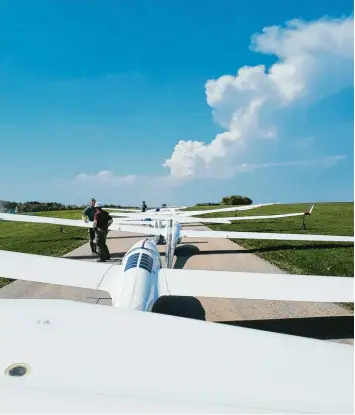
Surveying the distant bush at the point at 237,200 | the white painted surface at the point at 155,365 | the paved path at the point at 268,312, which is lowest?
the paved path at the point at 268,312

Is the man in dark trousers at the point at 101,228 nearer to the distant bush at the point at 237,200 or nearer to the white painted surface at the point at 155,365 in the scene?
the white painted surface at the point at 155,365

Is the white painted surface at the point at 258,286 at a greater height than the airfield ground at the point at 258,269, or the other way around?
the white painted surface at the point at 258,286

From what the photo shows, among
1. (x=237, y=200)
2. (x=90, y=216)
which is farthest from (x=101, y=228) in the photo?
(x=237, y=200)

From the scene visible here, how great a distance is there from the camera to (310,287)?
23.3ft

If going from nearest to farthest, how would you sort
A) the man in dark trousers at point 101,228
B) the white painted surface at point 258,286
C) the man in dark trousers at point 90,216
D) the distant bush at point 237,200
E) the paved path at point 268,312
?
the white painted surface at point 258,286, the paved path at point 268,312, the man in dark trousers at point 101,228, the man in dark trousers at point 90,216, the distant bush at point 237,200

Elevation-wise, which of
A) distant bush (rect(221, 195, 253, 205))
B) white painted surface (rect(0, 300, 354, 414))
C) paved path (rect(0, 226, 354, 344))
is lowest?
paved path (rect(0, 226, 354, 344))

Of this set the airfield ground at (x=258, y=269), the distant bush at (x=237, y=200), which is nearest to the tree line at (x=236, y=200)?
the distant bush at (x=237, y=200)

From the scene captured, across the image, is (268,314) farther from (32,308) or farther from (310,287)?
(32,308)

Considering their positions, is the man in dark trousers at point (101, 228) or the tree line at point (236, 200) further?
the tree line at point (236, 200)

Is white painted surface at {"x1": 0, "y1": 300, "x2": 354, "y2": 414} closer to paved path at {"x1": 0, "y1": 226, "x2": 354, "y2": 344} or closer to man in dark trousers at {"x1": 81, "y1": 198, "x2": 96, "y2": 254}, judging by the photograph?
paved path at {"x1": 0, "y1": 226, "x2": 354, "y2": 344}

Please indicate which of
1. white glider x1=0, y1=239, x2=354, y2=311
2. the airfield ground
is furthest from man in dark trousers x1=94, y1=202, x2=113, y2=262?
white glider x1=0, y1=239, x2=354, y2=311

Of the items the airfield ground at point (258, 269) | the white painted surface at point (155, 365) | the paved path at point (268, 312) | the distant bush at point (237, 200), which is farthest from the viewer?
the distant bush at point (237, 200)

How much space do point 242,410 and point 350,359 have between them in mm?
948

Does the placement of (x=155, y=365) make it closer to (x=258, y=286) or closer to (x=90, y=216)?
(x=258, y=286)
